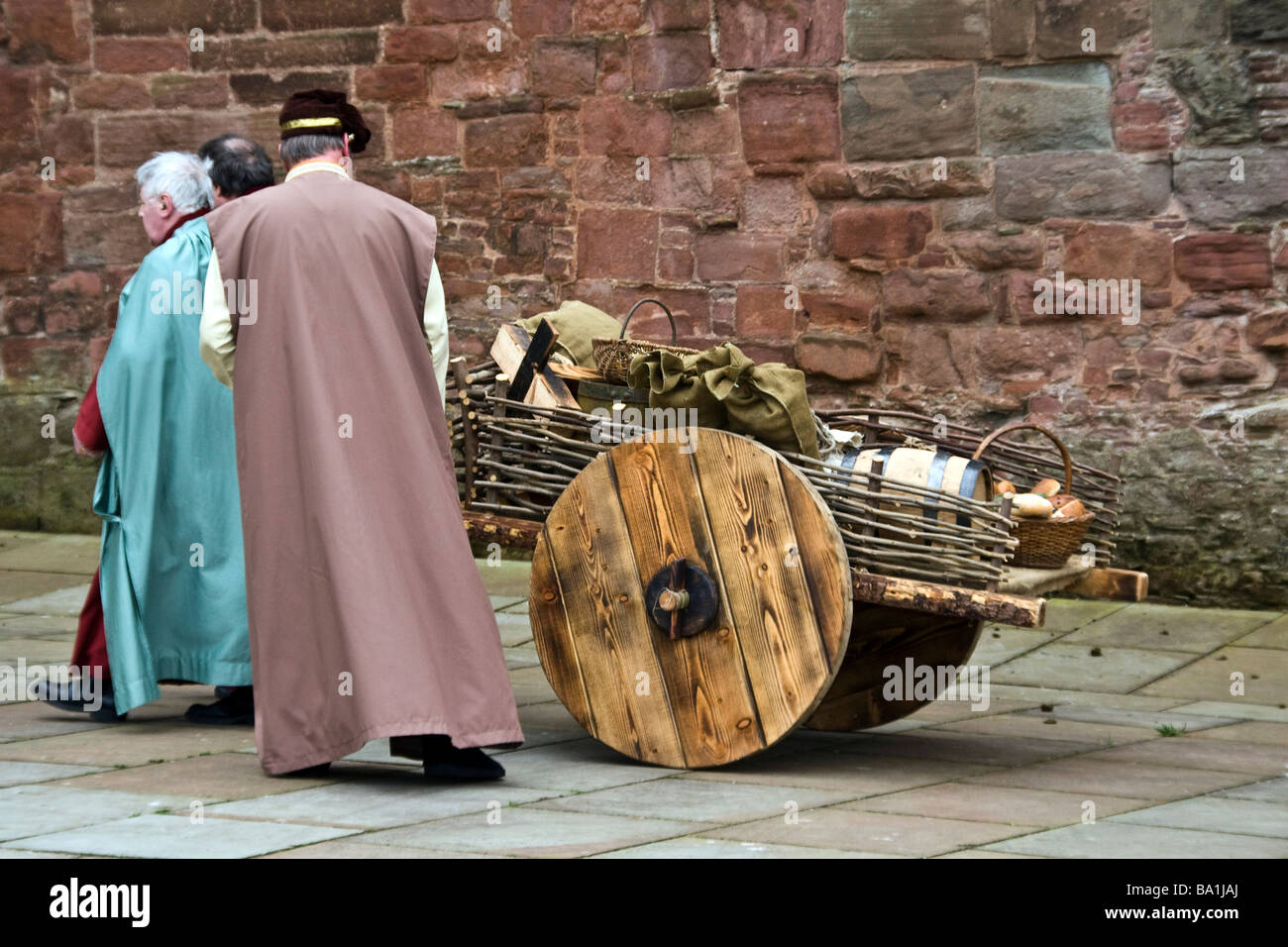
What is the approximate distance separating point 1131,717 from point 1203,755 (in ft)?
2.19

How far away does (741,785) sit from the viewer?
4.07m

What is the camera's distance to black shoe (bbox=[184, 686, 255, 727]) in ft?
16.4

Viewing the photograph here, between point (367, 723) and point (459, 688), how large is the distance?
239 mm

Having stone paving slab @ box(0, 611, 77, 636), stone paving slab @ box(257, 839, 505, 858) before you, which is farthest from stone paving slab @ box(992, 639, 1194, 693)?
stone paving slab @ box(0, 611, 77, 636)

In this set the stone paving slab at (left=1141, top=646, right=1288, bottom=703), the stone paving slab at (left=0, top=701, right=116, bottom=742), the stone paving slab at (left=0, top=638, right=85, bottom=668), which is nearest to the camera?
the stone paving slab at (left=0, top=701, right=116, bottom=742)

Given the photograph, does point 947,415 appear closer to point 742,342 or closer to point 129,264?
point 742,342

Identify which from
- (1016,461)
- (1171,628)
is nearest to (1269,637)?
Answer: (1171,628)

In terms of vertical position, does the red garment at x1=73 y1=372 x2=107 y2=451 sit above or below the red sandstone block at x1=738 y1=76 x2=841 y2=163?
below

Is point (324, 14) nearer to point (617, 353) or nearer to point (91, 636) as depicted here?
point (91, 636)

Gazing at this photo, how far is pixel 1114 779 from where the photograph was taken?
14.2 ft

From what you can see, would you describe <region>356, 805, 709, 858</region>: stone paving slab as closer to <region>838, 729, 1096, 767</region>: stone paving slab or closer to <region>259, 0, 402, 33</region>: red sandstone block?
<region>838, 729, 1096, 767</region>: stone paving slab

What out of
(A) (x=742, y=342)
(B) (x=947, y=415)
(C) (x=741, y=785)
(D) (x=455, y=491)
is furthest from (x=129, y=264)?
(C) (x=741, y=785)

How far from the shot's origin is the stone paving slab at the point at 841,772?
13.6 ft

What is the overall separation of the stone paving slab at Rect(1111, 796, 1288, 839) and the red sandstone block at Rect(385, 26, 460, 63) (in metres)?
5.34
